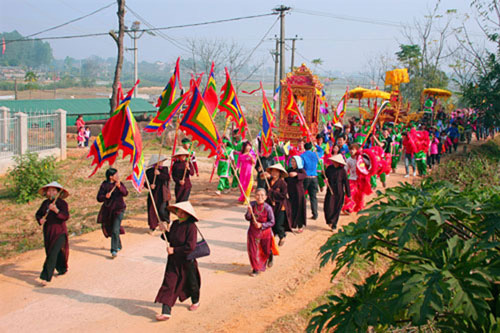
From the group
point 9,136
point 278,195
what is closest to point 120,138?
point 278,195

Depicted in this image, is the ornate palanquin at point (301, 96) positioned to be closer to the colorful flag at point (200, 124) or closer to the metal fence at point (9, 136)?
the colorful flag at point (200, 124)

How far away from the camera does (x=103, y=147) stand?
8.33m

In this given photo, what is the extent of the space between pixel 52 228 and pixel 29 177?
7.90m

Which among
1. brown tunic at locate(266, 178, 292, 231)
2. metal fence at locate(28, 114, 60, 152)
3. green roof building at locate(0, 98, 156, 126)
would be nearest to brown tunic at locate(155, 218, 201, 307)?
brown tunic at locate(266, 178, 292, 231)

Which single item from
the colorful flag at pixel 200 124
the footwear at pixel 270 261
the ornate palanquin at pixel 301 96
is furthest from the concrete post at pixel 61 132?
the footwear at pixel 270 261

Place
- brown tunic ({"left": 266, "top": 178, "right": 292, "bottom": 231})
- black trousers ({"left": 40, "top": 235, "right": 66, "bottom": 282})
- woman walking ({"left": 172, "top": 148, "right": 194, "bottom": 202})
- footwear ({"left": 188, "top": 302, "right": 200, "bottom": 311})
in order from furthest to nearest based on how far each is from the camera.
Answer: woman walking ({"left": 172, "top": 148, "right": 194, "bottom": 202}), brown tunic ({"left": 266, "top": 178, "right": 292, "bottom": 231}), black trousers ({"left": 40, "top": 235, "right": 66, "bottom": 282}), footwear ({"left": 188, "top": 302, "right": 200, "bottom": 311})

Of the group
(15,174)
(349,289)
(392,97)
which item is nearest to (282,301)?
(349,289)

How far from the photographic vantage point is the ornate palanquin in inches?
651

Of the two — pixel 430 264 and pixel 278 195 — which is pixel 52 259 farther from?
pixel 430 264

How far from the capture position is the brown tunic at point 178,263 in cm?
657

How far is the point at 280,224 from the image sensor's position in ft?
30.9

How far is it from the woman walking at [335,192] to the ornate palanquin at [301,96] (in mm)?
5492

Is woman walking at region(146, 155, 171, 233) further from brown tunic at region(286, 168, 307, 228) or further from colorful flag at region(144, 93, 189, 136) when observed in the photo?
brown tunic at region(286, 168, 307, 228)

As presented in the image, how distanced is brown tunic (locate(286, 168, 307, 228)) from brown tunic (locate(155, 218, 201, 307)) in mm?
4031
